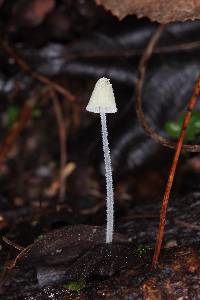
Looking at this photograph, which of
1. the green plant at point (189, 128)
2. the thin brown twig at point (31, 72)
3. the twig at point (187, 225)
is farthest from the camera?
the thin brown twig at point (31, 72)

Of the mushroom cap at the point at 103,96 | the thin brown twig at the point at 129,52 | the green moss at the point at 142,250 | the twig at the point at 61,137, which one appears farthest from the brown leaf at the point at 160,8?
the green moss at the point at 142,250

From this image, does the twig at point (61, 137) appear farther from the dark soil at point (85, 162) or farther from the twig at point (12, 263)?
the twig at point (12, 263)

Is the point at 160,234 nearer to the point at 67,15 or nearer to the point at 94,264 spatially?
the point at 94,264

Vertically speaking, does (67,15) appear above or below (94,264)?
above

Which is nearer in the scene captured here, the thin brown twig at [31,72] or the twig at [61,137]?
the twig at [61,137]

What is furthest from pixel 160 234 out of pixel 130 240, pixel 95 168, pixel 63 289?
pixel 95 168

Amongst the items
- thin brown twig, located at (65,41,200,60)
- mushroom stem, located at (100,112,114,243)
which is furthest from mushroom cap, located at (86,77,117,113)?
thin brown twig, located at (65,41,200,60)

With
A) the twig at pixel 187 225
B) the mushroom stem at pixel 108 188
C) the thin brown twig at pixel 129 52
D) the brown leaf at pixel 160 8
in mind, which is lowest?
the twig at pixel 187 225
